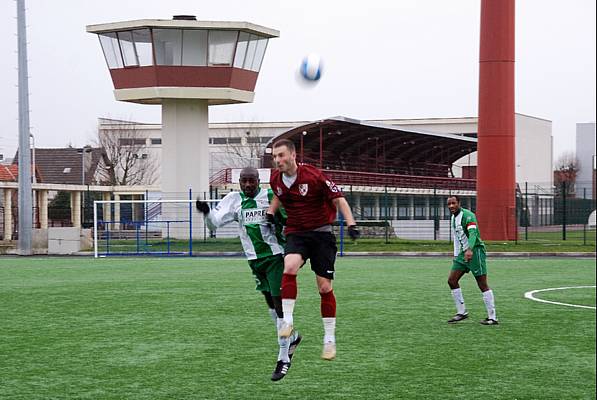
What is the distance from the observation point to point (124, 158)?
84.1m

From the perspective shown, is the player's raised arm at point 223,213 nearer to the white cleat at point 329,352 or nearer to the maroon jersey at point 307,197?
the maroon jersey at point 307,197

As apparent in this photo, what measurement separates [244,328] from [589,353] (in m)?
5.35

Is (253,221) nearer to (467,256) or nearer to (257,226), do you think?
(257,226)

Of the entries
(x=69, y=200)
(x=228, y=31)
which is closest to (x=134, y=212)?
(x=69, y=200)

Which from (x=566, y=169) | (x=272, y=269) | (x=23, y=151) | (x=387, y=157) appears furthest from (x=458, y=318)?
(x=566, y=169)

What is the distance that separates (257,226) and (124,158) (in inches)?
2921

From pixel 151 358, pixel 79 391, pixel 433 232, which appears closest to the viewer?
pixel 79 391

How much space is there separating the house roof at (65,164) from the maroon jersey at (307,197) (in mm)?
70687

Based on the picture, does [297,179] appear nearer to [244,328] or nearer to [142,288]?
[244,328]

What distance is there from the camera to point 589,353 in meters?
12.5

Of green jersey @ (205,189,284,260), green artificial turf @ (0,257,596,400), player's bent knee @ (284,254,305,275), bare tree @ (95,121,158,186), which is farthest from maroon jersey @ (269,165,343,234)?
bare tree @ (95,121,158,186)

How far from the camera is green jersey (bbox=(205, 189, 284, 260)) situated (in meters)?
11.4

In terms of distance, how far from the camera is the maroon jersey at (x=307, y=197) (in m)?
10.5

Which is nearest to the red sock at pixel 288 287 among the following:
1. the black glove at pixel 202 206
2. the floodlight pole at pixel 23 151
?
the black glove at pixel 202 206
